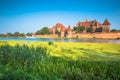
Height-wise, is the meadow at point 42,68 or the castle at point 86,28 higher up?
the castle at point 86,28

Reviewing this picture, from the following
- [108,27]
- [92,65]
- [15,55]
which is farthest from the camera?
[108,27]

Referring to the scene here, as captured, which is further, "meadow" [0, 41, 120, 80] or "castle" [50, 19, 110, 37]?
"castle" [50, 19, 110, 37]

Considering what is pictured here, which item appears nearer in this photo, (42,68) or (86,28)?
(42,68)

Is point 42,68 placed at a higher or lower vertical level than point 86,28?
lower

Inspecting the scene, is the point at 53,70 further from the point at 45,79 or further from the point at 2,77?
the point at 2,77

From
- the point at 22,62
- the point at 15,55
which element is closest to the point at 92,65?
the point at 22,62

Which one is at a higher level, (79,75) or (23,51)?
(23,51)

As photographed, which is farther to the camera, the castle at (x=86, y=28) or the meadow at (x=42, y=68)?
the castle at (x=86, y=28)

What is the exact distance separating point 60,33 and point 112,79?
33287 millimetres

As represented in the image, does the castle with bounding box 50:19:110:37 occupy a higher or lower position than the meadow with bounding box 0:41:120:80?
higher

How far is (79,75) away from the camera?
118 inches

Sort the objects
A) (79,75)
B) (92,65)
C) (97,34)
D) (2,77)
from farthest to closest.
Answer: (97,34)
(92,65)
(79,75)
(2,77)

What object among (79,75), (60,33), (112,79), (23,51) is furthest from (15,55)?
(60,33)

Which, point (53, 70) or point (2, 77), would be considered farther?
point (53, 70)
